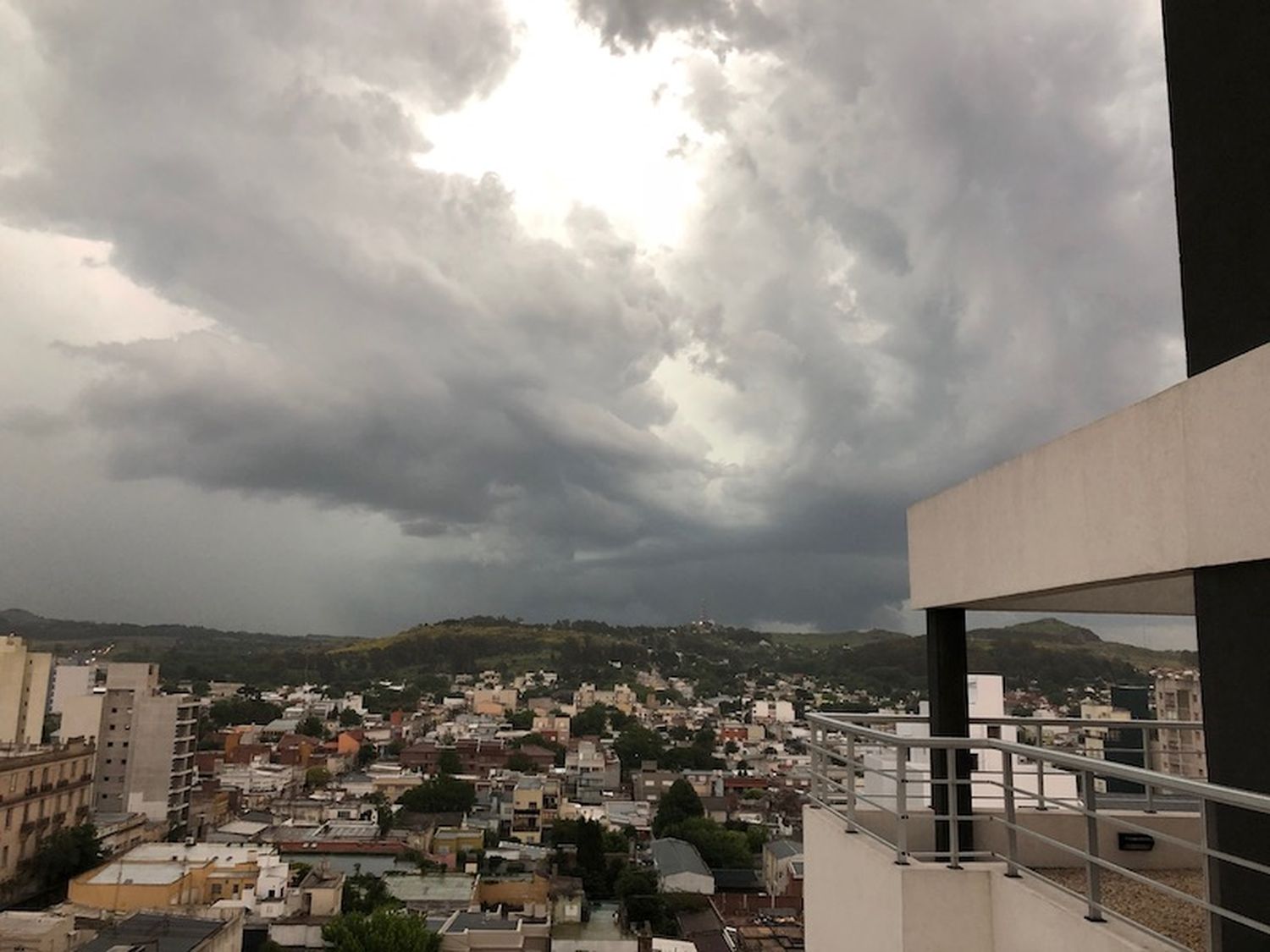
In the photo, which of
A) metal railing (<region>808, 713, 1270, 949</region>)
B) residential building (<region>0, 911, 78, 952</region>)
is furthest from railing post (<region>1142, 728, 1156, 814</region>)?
residential building (<region>0, 911, 78, 952</region>)

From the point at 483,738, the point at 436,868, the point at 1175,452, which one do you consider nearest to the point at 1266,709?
the point at 1175,452

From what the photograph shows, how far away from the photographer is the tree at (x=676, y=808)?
208ft

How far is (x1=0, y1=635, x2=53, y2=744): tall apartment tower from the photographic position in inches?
2431

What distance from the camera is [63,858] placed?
49156 millimetres

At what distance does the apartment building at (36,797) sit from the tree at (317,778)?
2254cm

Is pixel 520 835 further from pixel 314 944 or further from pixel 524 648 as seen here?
pixel 524 648

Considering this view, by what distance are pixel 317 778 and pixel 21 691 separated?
2297 cm

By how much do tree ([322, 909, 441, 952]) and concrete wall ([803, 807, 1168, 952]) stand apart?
38.0 meters

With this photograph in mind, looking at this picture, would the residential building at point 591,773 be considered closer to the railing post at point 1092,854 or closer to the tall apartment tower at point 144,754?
the tall apartment tower at point 144,754

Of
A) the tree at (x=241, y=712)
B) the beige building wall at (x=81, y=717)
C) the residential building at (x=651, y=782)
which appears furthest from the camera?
the tree at (x=241, y=712)

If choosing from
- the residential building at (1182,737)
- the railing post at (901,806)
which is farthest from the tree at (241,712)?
the railing post at (901,806)

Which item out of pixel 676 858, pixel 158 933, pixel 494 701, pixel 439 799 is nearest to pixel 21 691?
pixel 439 799

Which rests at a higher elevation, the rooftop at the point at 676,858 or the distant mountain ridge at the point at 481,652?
the distant mountain ridge at the point at 481,652

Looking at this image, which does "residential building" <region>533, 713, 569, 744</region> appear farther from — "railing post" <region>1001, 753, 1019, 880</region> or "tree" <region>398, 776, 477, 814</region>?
"railing post" <region>1001, 753, 1019, 880</region>
